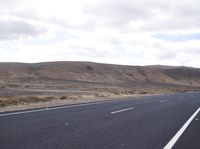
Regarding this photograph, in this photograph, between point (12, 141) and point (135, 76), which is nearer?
point (12, 141)

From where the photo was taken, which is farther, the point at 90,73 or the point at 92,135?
the point at 90,73

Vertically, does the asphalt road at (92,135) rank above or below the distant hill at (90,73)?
below

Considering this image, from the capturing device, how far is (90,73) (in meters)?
145

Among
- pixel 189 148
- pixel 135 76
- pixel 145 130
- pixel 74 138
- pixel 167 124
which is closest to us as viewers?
pixel 189 148

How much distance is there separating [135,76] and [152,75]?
15111mm

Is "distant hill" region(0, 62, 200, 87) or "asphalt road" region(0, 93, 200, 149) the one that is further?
"distant hill" region(0, 62, 200, 87)

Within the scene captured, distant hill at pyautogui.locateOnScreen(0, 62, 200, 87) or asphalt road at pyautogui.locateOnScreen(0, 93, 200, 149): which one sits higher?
distant hill at pyautogui.locateOnScreen(0, 62, 200, 87)

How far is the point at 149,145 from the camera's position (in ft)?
28.1

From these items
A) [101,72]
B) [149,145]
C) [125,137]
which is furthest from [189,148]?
[101,72]

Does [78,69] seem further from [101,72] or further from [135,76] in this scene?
[135,76]

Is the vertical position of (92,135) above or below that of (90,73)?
below

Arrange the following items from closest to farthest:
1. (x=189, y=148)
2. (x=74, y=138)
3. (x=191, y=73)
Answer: (x=189, y=148) < (x=74, y=138) < (x=191, y=73)

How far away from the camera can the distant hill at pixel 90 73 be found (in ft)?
420

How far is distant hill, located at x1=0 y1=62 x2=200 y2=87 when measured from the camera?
12799 centimetres
